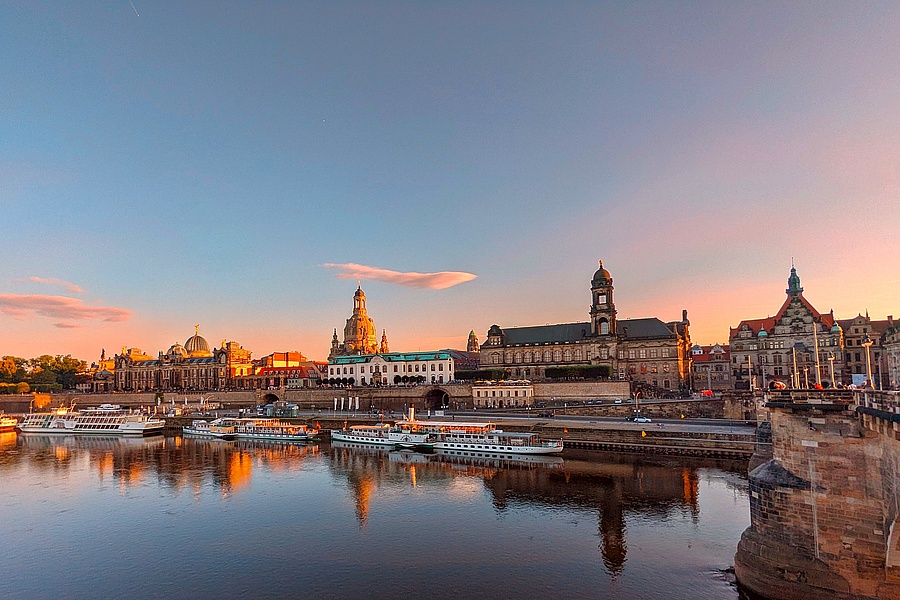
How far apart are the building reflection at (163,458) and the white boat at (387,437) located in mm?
4582

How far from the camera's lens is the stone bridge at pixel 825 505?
667 inches

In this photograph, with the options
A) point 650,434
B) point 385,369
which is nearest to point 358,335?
point 385,369

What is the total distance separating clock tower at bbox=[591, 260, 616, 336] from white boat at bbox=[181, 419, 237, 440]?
64388 mm

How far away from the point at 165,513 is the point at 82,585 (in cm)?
1157

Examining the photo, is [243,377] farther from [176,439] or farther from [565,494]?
[565,494]

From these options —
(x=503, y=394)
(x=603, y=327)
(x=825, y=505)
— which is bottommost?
(x=503, y=394)

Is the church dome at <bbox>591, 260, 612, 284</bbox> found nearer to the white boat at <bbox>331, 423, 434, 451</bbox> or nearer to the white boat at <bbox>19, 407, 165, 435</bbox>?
the white boat at <bbox>331, 423, 434, 451</bbox>

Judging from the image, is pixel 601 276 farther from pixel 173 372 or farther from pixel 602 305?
pixel 173 372

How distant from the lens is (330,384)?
371 feet

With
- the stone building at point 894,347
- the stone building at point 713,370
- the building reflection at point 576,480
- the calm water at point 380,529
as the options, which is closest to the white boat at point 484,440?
the building reflection at point 576,480

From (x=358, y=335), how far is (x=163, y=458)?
293ft

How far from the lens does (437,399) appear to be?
98.1 metres

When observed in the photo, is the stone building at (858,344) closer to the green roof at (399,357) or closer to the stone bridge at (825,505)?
the green roof at (399,357)

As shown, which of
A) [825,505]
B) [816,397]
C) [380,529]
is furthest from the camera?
[380,529]
